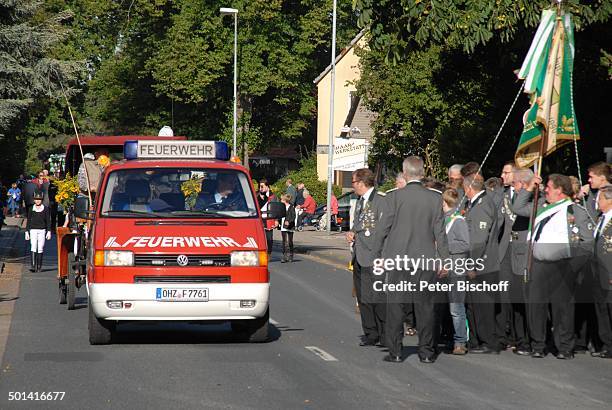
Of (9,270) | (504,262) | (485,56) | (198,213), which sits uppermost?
(485,56)

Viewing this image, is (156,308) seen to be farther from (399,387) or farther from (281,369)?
(399,387)

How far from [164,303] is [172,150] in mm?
2443

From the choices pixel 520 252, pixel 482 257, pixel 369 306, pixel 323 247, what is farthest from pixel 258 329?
pixel 323 247

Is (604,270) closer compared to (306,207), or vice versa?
(604,270)

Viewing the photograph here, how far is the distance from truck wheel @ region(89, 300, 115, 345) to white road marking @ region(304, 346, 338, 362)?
2130 mm

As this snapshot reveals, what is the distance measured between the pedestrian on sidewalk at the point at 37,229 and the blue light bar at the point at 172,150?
33.6 ft

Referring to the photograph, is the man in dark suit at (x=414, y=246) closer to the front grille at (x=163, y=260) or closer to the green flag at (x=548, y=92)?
the front grille at (x=163, y=260)

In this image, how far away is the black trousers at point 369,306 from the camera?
13195mm

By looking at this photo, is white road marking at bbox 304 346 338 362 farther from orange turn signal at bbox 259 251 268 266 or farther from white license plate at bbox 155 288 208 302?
white license plate at bbox 155 288 208 302

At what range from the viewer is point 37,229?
24.4 meters

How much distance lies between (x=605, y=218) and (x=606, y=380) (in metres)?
2.18

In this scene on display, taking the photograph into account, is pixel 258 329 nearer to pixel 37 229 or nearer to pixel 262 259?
pixel 262 259

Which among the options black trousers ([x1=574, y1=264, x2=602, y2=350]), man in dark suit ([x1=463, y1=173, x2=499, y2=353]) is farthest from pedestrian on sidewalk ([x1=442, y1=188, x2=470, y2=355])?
black trousers ([x1=574, y1=264, x2=602, y2=350])

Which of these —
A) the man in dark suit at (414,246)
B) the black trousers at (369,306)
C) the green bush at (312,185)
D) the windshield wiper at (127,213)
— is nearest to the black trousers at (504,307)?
the black trousers at (369,306)
